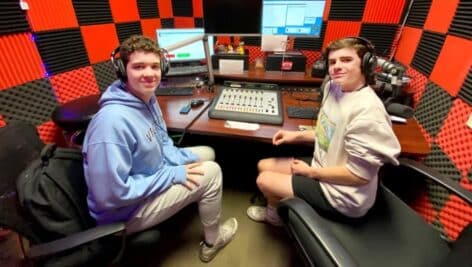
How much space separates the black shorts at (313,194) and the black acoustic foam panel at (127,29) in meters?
1.75

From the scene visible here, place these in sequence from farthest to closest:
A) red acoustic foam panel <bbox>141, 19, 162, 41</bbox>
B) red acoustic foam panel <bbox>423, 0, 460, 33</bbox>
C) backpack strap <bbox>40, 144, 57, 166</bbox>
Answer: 1. red acoustic foam panel <bbox>141, 19, 162, 41</bbox>
2. red acoustic foam panel <bbox>423, 0, 460, 33</bbox>
3. backpack strap <bbox>40, 144, 57, 166</bbox>

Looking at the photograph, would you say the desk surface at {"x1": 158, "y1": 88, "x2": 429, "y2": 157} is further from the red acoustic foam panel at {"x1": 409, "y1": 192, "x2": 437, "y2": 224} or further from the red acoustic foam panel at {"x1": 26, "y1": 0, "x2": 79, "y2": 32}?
the red acoustic foam panel at {"x1": 26, "y1": 0, "x2": 79, "y2": 32}

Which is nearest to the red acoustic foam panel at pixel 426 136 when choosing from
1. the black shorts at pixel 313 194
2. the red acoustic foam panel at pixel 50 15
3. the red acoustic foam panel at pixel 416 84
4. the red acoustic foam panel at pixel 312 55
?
the red acoustic foam panel at pixel 416 84

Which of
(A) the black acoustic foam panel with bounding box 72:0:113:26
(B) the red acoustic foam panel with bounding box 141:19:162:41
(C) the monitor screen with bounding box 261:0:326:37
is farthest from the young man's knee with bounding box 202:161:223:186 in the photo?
(B) the red acoustic foam panel with bounding box 141:19:162:41

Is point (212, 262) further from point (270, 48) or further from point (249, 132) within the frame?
point (270, 48)

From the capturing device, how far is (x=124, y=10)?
181 centimetres

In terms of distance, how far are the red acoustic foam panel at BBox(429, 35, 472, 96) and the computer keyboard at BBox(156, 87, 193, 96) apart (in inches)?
57.4

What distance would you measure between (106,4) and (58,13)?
1.33 feet

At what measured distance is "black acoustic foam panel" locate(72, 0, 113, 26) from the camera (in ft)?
4.79

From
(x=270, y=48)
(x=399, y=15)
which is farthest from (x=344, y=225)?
(x=399, y=15)

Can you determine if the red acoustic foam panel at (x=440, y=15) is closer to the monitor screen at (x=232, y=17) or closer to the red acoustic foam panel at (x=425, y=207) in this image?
the red acoustic foam panel at (x=425, y=207)

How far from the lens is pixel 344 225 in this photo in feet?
2.99

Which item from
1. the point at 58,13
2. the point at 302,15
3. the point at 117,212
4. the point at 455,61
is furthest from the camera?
the point at 302,15

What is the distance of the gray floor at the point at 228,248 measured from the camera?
129 cm
